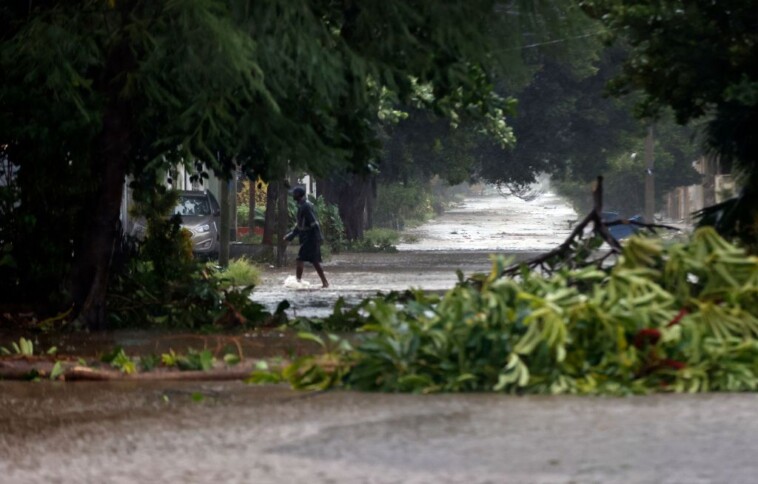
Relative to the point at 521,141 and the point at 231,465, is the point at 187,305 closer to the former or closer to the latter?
the point at 231,465

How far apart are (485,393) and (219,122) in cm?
512

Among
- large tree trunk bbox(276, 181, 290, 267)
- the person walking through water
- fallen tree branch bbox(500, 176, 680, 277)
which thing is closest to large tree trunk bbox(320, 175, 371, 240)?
large tree trunk bbox(276, 181, 290, 267)

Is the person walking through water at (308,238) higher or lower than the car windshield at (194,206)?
lower

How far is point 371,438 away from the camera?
850 centimetres

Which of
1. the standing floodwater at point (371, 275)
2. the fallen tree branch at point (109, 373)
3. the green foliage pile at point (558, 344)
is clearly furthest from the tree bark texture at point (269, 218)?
the green foliage pile at point (558, 344)

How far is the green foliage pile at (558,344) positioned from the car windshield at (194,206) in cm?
2405

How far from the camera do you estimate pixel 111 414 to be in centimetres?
989

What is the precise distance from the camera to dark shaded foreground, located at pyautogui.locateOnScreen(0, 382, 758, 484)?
7.47 meters

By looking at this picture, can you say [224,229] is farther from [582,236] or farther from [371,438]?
[371,438]

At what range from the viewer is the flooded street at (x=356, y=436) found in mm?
7473

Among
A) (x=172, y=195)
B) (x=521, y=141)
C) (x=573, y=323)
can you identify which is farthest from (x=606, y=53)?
(x=573, y=323)

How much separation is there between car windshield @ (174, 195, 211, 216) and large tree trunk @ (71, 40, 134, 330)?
62.6 feet

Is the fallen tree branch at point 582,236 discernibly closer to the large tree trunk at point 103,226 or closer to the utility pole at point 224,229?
the large tree trunk at point 103,226

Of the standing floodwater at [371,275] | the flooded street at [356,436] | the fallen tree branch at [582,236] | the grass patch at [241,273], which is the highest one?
the fallen tree branch at [582,236]
